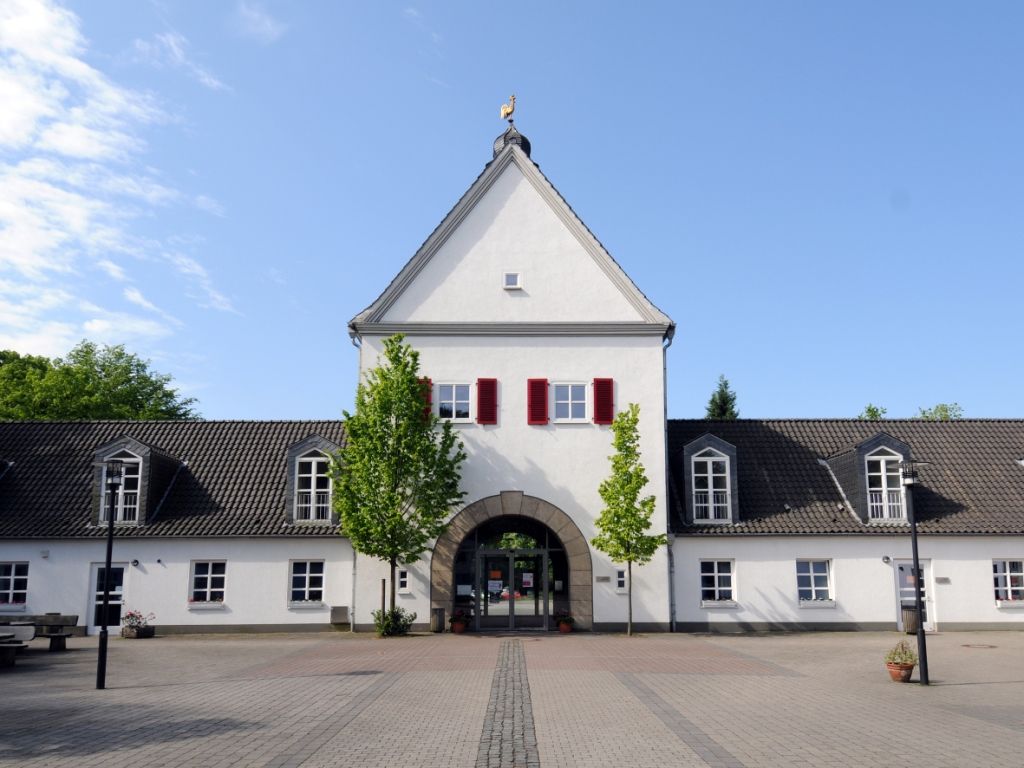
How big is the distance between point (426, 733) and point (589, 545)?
16.6 metres

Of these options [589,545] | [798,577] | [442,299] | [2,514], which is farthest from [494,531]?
[2,514]

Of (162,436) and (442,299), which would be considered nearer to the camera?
(442,299)

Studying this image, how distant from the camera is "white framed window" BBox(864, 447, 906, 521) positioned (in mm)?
29672

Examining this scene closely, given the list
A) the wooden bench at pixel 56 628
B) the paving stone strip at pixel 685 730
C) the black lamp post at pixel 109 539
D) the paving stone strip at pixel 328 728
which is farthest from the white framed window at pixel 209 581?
the paving stone strip at pixel 685 730

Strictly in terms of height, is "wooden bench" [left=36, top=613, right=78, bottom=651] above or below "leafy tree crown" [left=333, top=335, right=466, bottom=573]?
below

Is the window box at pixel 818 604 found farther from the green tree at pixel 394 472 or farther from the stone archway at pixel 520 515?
the green tree at pixel 394 472

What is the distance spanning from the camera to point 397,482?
1078 inches

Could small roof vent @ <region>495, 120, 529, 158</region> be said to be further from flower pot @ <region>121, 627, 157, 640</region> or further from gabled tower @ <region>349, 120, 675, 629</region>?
flower pot @ <region>121, 627, 157, 640</region>

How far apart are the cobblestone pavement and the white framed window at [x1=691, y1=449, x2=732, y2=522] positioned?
6385 mm

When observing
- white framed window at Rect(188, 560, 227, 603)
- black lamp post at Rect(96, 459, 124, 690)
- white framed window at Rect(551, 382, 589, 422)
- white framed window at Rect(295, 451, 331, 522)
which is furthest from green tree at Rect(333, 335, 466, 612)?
black lamp post at Rect(96, 459, 124, 690)

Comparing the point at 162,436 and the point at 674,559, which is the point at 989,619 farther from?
the point at 162,436

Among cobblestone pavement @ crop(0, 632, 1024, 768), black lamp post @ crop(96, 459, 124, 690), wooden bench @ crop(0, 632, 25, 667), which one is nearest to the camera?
cobblestone pavement @ crop(0, 632, 1024, 768)

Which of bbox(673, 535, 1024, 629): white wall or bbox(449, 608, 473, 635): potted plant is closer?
bbox(449, 608, 473, 635): potted plant

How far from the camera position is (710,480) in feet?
98.0
